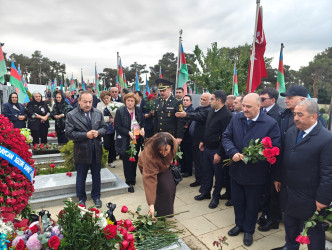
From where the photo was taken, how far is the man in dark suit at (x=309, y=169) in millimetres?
2191

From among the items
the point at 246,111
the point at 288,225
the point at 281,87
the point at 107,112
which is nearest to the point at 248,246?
the point at 288,225

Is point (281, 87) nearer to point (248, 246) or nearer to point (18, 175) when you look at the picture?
point (248, 246)

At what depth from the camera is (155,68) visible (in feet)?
219

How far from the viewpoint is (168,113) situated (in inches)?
198

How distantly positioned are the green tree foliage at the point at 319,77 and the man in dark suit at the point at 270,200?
44.9 metres

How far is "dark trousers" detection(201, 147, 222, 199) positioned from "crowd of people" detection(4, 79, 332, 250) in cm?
2

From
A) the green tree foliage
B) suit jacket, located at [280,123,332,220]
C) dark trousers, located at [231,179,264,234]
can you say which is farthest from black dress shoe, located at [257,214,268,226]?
the green tree foliage

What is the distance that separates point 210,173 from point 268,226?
1233 millimetres

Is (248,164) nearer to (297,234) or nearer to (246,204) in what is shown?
(246,204)

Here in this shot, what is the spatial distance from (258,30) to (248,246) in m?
4.56

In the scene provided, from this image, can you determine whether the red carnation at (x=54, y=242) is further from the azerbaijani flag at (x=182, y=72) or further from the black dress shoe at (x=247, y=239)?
the azerbaijani flag at (x=182, y=72)

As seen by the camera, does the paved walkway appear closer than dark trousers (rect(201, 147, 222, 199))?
Yes

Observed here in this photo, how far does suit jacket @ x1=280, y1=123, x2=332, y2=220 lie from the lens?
7.15 feet

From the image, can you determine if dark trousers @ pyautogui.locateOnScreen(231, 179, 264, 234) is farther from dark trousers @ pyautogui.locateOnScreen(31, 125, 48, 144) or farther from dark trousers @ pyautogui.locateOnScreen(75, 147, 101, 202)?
dark trousers @ pyautogui.locateOnScreen(31, 125, 48, 144)
